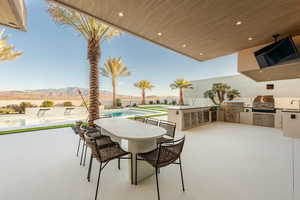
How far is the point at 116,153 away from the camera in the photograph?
1.79 m

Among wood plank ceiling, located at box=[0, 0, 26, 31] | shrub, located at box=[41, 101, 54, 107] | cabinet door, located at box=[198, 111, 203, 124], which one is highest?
wood plank ceiling, located at box=[0, 0, 26, 31]

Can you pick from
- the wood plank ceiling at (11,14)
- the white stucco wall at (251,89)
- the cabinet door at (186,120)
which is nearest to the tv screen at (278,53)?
the cabinet door at (186,120)

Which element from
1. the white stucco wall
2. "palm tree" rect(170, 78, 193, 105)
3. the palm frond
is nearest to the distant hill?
the palm frond

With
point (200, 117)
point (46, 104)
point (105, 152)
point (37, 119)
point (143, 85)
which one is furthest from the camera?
point (143, 85)

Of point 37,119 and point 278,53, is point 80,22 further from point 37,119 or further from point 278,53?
point 37,119

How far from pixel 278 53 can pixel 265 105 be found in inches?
130

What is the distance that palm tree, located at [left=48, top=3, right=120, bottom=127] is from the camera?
381cm

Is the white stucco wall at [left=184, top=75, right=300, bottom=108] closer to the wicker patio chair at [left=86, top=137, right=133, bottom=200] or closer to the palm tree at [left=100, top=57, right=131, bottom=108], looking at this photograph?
the wicker patio chair at [left=86, top=137, right=133, bottom=200]

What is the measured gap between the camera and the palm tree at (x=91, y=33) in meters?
3.81

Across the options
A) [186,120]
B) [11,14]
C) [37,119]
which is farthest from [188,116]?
[37,119]

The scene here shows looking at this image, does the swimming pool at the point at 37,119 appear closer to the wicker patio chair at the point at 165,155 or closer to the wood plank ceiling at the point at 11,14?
the wood plank ceiling at the point at 11,14

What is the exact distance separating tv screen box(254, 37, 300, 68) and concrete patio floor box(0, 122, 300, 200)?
2.31 meters

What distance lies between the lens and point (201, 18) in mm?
2838

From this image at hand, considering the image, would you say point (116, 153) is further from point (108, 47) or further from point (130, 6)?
point (108, 47)
